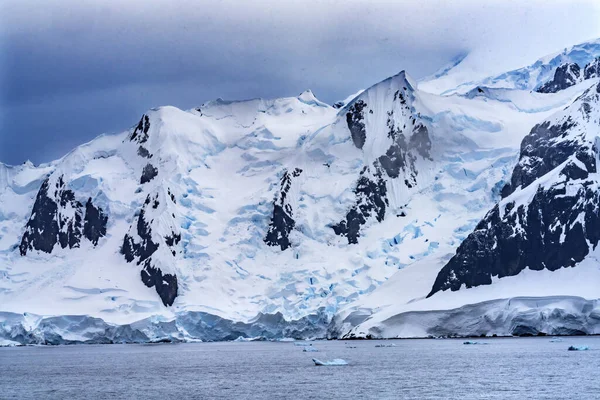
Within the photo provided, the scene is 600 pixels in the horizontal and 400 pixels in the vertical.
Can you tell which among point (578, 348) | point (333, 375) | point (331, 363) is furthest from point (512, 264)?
point (333, 375)

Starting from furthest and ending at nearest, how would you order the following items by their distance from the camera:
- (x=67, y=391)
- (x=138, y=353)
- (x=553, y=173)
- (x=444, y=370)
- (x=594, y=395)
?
(x=553, y=173) < (x=138, y=353) < (x=444, y=370) < (x=67, y=391) < (x=594, y=395)

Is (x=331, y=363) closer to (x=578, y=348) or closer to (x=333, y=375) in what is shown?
(x=333, y=375)

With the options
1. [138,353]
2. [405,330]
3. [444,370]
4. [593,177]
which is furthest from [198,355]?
[593,177]

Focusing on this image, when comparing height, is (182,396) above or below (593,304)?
below

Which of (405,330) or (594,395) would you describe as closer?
(594,395)

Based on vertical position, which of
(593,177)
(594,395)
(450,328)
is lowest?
(594,395)

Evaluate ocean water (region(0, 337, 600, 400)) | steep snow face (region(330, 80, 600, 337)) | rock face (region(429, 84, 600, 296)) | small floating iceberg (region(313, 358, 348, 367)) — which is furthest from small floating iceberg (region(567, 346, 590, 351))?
rock face (region(429, 84, 600, 296))

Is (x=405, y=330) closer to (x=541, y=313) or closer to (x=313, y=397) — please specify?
(x=541, y=313)

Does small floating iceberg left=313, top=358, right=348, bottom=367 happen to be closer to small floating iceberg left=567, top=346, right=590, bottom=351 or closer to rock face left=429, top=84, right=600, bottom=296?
small floating iceberg left=567, top=346, right=590, bottom=351

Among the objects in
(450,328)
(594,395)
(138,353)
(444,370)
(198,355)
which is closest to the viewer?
(594,395)
